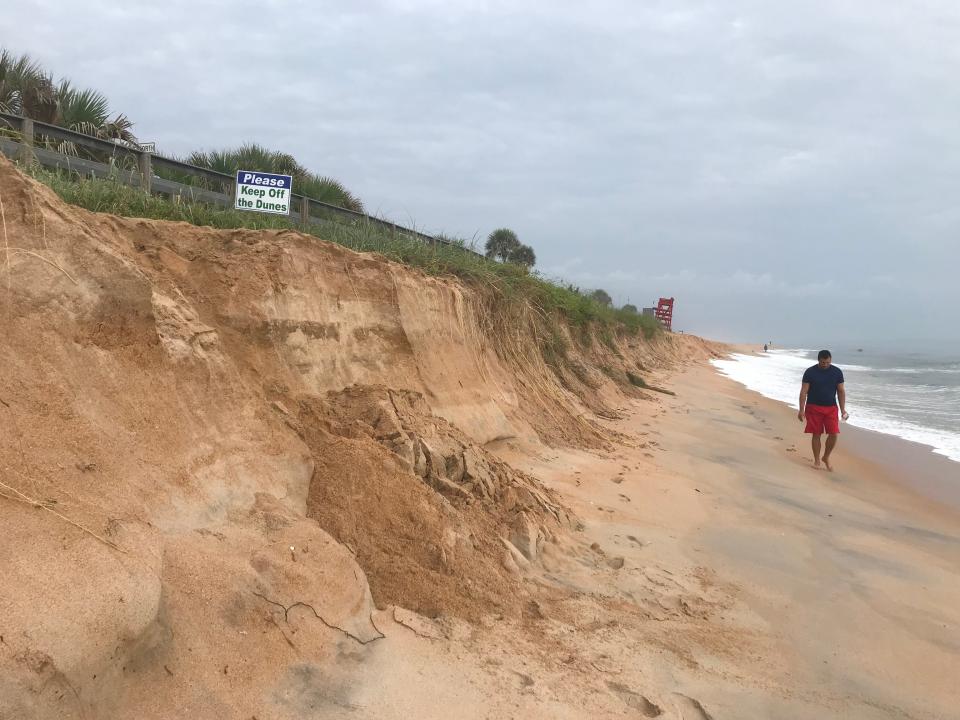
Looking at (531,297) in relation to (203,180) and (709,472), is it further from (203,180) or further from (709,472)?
(203,180)

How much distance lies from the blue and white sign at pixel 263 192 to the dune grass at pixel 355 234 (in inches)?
6.7

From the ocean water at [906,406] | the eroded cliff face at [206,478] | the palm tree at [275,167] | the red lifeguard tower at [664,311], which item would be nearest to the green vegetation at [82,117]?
the palm tree at [275,167]

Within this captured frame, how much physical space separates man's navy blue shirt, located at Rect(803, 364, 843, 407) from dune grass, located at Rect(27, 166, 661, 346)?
4.38 metres

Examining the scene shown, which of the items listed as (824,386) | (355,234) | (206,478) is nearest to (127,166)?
(355,234)

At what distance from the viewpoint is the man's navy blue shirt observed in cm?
900

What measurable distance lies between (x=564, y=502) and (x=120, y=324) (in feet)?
12.1

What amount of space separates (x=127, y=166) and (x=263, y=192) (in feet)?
9.70

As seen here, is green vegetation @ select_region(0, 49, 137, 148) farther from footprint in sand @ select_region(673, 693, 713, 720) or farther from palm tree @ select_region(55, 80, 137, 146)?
footprint in sand @ select_region(673, 693, 713, 720)

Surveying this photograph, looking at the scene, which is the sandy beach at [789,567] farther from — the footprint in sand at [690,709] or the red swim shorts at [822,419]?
the red swim shorts at [822,419]

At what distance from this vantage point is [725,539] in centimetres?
532

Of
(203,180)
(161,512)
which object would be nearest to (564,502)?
(161,512)

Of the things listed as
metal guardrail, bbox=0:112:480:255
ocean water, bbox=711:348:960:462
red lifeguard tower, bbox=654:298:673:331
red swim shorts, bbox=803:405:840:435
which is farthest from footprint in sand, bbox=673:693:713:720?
red lifeguard tower, bbox=654:298:673:331

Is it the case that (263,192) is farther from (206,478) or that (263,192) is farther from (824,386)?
(824,386)

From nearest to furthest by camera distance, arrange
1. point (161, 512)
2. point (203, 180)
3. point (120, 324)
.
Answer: point (161, 512) < point (120, 324) < point (203, 180)
